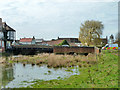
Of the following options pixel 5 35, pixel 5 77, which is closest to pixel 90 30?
pixel 5 35

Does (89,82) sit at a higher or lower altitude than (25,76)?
higher

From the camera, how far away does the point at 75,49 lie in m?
45.2

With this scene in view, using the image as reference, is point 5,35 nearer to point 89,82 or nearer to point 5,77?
point 5,77

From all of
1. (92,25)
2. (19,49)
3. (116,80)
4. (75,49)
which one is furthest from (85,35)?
(116,80)

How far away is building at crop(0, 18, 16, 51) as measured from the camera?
50362mm

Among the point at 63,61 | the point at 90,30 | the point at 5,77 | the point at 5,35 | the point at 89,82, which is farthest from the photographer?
the point at 90,30

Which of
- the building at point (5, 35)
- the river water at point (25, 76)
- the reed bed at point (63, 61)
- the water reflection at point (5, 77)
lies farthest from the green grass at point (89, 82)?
the building at point (5, 35)

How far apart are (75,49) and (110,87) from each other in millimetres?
35148

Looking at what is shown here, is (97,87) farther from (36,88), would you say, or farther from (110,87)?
(36,88)

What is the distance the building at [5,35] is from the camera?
165 ft

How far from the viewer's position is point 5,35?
53250 mm

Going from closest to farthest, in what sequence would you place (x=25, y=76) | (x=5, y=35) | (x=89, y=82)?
(x=89, y=82) < (x=25, y=76) < (x=5, y=35)

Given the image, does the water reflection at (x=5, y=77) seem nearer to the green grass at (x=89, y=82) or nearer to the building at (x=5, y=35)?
the green grass at (x=89, y=82)

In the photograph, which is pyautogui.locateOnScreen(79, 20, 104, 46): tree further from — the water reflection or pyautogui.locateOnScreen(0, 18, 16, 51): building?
the water reflection
